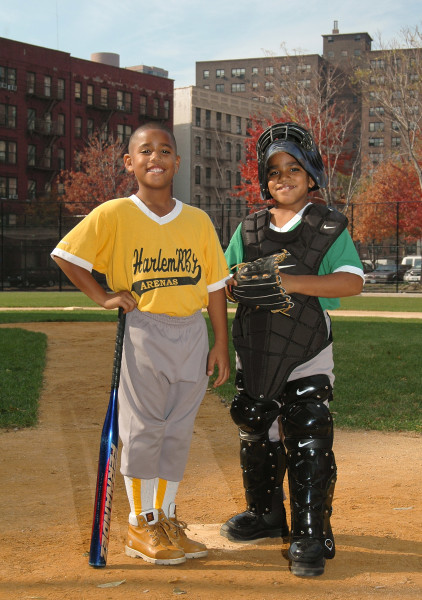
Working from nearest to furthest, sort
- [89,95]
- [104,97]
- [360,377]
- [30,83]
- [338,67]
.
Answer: [360,377], [30,83], [89,95], [104,97], [338,67]

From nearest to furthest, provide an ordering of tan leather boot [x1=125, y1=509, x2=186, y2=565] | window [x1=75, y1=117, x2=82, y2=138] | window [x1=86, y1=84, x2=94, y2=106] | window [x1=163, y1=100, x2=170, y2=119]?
tan leather boot [x1=125, y1=509, x2=186, y2=565] < window [x1=75, y1=117, x2=82, y2=138] < window [x1=86, y1=84, x2=94, y2=106] < window [x1=163, y1=100, x2=170, y2=119]

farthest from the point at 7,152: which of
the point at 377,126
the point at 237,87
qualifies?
the point at 237,87

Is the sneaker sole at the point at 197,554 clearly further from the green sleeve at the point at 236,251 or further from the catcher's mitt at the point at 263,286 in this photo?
the green sleeve at the point at 236,251

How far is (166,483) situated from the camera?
3.50 metres

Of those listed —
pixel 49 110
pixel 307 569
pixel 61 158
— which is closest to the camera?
pixel 307 569

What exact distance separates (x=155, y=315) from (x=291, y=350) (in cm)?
65

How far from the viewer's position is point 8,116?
46.4 meters

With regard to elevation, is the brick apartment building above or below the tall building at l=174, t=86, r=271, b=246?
above

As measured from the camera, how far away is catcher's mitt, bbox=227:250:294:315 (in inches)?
133

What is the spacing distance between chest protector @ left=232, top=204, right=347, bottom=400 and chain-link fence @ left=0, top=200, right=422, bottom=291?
3018 cm

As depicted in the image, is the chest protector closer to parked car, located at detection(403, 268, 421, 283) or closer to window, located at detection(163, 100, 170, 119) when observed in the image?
parked car, located at detection(403, 268, 421, 283)

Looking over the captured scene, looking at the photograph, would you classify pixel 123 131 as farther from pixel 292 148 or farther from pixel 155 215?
pixel 155 215

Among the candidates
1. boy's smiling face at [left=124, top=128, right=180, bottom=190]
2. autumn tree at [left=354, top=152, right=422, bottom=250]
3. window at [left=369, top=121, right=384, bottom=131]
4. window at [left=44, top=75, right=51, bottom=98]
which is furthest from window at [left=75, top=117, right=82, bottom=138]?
boy's smiling face at [left=124, top=128, right=180, bottom=190]

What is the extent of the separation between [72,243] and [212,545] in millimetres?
1588
